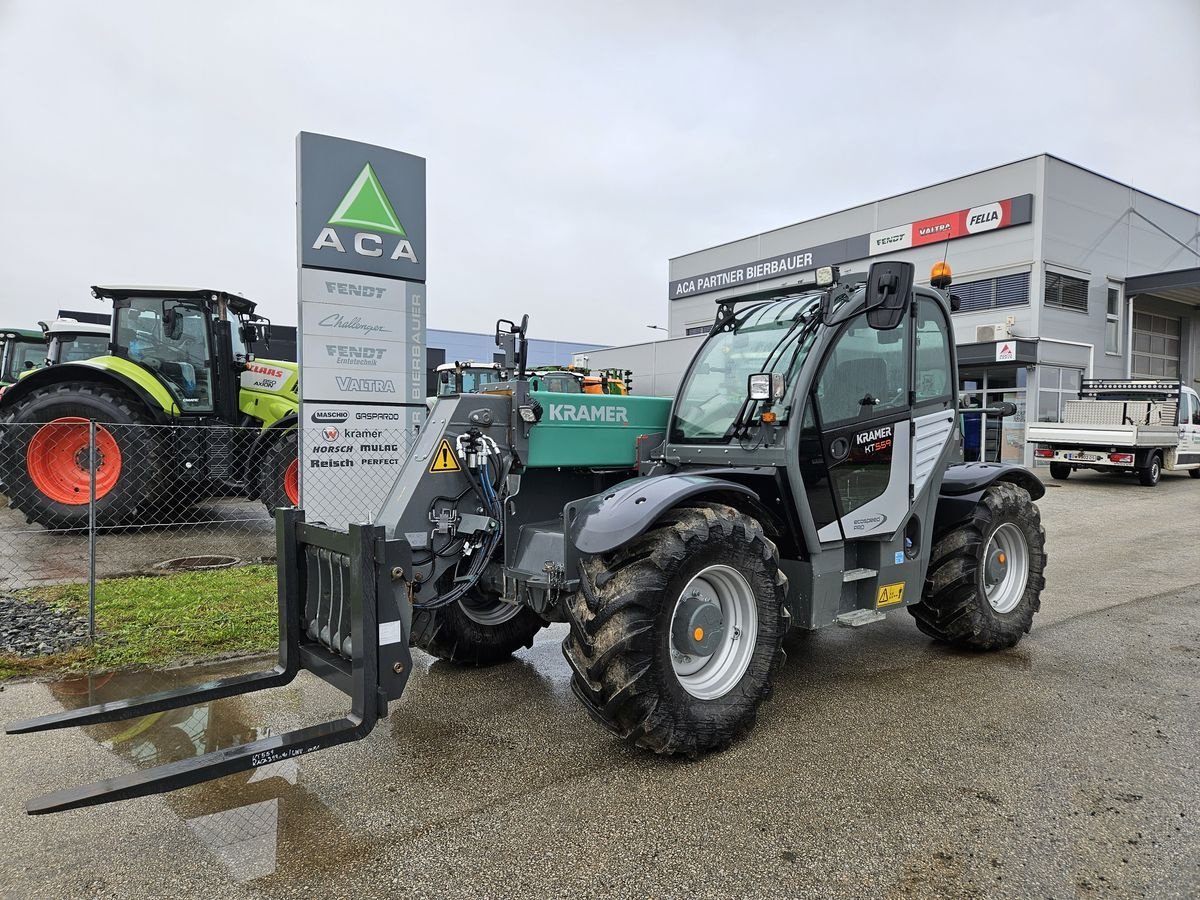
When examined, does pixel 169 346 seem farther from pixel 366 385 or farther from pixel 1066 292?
pixel 1066 292

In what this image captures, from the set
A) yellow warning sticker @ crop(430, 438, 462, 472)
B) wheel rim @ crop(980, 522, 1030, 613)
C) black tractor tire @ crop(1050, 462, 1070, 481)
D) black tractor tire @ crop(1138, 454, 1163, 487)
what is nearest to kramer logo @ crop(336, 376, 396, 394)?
yellow warning sticker @ crop(430, 438, 462, 472)

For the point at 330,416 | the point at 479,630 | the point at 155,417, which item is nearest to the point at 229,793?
the point at 479,630

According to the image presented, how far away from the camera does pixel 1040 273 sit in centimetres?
1967

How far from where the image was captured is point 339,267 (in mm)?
6160

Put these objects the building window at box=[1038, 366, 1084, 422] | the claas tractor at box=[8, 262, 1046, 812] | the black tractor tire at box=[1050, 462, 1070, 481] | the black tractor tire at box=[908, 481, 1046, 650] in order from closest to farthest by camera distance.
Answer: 1. the claas tractor at box=[8, 262, 1046, 812]
2. the black tractor tire at box=[908, 481, 1046, 650]
3. the black tractor tire at box=[1050, 462, 1070, 481]
4. the building window at box=[1038, 366, 1084, 422]

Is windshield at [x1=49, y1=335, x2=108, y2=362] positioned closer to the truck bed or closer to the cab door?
the cab door

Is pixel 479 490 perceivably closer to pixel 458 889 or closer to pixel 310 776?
pixel 310 776

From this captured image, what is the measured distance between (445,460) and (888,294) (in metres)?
2.43

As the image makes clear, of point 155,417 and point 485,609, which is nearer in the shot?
point 485,609

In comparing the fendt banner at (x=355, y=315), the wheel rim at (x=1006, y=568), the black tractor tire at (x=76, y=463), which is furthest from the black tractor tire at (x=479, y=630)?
the black tractor tire at (x=76, y=463)

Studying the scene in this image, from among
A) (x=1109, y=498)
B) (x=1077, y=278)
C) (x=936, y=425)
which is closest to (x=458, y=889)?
(x=936, y=425)

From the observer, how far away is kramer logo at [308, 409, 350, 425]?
608 cm

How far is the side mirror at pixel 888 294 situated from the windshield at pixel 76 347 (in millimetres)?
11869

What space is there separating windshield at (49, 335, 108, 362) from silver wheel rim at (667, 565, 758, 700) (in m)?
11.5
